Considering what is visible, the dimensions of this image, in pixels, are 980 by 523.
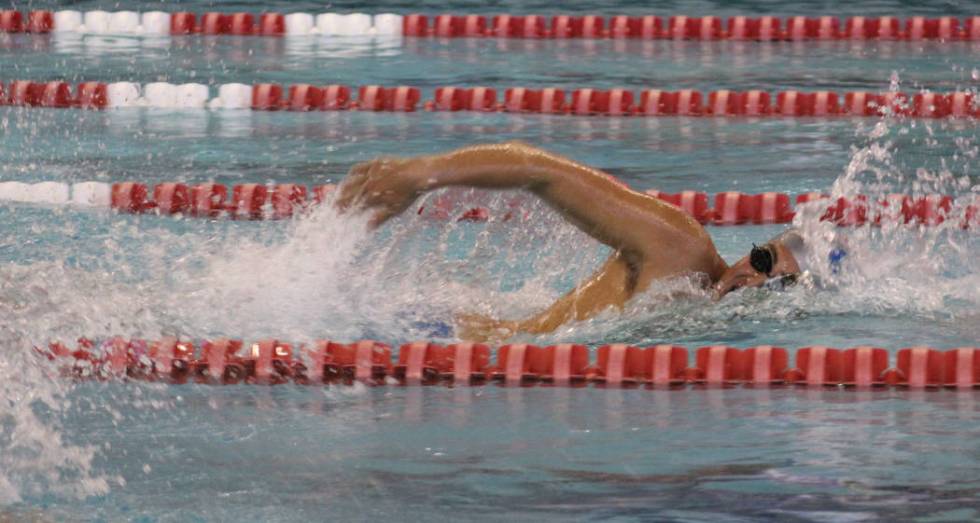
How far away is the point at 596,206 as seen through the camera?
434 cm

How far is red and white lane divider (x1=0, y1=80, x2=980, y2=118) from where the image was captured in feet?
25.6

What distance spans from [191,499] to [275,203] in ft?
10.0

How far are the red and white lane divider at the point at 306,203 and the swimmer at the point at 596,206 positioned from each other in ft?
5.74

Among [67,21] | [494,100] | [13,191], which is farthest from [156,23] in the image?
[13,191]

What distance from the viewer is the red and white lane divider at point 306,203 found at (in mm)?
6172

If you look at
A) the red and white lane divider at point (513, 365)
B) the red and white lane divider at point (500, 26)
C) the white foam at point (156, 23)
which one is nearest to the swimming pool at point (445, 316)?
the red and white lane divider at point (513, 365)

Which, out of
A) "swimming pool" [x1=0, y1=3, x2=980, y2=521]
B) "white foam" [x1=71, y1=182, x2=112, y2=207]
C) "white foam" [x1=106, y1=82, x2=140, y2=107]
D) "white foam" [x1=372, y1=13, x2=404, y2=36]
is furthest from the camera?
"white foam" [x1=372, y1=13, x2=404, y2=36]

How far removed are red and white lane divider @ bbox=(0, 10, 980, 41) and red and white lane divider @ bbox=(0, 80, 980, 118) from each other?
163cm

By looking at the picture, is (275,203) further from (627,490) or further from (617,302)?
(627,490)

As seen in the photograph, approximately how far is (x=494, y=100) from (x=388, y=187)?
12.6 feet

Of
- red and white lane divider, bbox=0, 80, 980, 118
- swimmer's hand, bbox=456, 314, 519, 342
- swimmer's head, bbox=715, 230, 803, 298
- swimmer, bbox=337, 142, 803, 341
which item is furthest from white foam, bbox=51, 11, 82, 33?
swimmer's head, bbox=715, 230, 803, 298

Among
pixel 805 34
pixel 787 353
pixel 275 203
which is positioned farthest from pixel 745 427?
pixel 805 34

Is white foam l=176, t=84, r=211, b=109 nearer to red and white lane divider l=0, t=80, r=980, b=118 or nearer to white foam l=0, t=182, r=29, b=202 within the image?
red and white lane divider l=0, t=80, r=980, b=118

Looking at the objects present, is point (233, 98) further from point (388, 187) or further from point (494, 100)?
point (388, 187)
